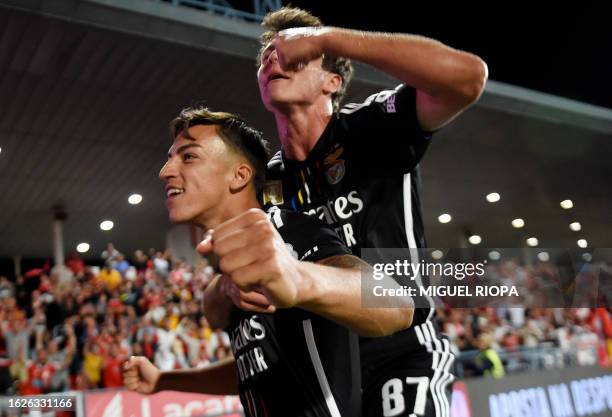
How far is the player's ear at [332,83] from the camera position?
292cm

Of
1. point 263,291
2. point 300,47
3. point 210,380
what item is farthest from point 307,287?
point 210,380

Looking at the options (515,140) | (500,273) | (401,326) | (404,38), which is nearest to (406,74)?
(404,38)

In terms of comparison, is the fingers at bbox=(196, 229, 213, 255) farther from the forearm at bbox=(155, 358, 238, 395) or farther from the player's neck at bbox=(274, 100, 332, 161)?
the forearm at bbox=(155, 358, 238, 395)

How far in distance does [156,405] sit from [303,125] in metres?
4.74

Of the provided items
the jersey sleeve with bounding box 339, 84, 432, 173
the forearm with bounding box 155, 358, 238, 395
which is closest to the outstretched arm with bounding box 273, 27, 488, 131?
the jersey sleeve with bounding box 339, 84, 432, 173

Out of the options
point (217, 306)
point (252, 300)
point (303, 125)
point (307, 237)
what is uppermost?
point (303, 125)

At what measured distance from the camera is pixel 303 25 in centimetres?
321

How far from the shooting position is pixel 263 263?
129 centimetres

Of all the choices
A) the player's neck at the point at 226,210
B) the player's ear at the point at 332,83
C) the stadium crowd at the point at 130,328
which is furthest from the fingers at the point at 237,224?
the stadium crowd at the point at 130,328

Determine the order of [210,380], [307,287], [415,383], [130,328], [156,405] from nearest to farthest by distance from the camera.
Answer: [307,287], [415,383], [210,380], [156,405], [130,328]

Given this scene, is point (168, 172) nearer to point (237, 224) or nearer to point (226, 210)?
point (226, 210)

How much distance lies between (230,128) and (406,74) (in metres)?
0.84

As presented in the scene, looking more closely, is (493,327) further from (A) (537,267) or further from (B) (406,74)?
(B) (406,74)

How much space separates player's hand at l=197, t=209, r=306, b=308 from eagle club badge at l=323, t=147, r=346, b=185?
1.35 m
